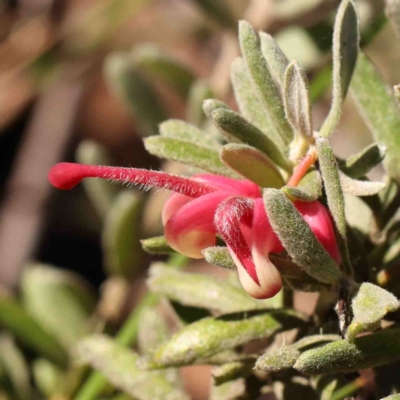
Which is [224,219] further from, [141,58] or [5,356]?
[5,356]

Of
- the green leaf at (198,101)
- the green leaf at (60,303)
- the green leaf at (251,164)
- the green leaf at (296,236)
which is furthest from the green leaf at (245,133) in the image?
the green leaf at (60,303)

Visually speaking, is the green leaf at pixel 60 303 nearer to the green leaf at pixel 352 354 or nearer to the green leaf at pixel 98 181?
the green leaf at pixel 98 181

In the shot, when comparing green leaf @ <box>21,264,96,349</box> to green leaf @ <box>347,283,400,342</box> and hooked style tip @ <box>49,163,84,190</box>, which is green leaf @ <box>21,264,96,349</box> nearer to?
hooked style tip @ <box>49,163,84,190</box>

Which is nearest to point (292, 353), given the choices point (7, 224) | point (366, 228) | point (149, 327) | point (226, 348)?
point (226, 348)

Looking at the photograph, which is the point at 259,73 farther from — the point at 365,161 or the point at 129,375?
the point at 129,375

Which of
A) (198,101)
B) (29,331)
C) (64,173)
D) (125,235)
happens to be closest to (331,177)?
(64,173)

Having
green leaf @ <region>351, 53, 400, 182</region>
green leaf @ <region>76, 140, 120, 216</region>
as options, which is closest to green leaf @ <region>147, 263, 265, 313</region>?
green leaf @ <region>351, 53, 400, 182</region>
